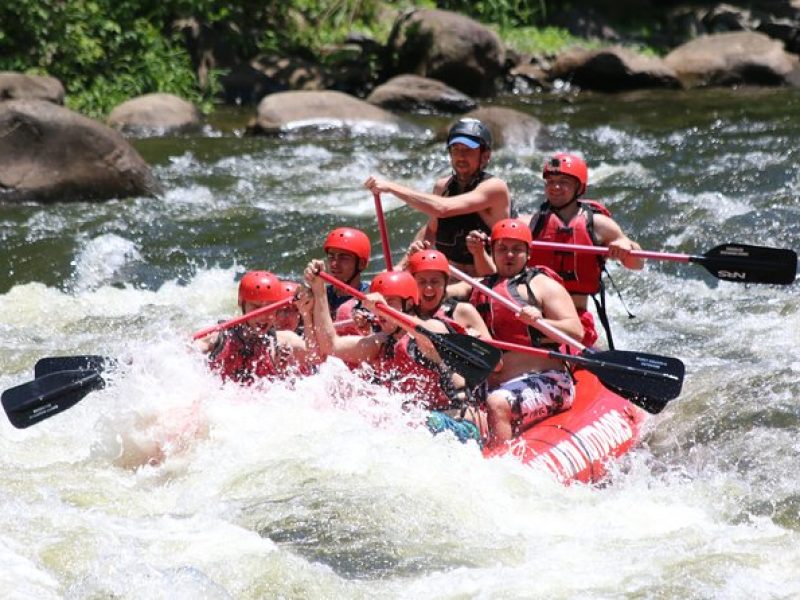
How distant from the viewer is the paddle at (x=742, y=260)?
7.57m

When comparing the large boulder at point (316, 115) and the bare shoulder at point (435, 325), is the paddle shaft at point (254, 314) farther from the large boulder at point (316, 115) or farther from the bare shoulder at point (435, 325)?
the large boulder at point (316, 115)

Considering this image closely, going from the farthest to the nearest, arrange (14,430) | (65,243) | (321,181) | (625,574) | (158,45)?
1. (158,45)
2. (321,181)
3. (65,243)
4. (14,430)
5. (625,574)

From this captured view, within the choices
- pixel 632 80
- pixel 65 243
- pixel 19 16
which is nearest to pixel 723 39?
pixel 632 80

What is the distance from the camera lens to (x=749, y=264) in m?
7.73

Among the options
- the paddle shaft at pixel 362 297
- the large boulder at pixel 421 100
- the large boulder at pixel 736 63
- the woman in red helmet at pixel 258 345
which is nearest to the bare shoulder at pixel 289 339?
the woman in red helmet at pixel 258 345

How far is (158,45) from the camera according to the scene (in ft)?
60.1

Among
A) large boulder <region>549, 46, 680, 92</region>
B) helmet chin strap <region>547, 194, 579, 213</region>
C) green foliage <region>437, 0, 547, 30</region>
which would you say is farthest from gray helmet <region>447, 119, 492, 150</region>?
green foliage <region>437, 0, 547, 30</region>

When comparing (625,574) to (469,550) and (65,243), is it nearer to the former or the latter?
(469,550)

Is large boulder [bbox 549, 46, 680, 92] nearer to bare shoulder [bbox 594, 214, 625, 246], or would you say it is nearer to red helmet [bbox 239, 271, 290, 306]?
bare shoulder [bbox 594, 214, 625, 246]

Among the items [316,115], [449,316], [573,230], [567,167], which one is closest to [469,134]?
[567,167]

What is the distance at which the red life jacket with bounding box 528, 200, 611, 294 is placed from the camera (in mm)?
7879

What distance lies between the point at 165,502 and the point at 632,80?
14.4 meters

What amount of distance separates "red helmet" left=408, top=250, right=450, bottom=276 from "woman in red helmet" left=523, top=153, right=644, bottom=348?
120cm

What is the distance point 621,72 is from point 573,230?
39.7 ft
